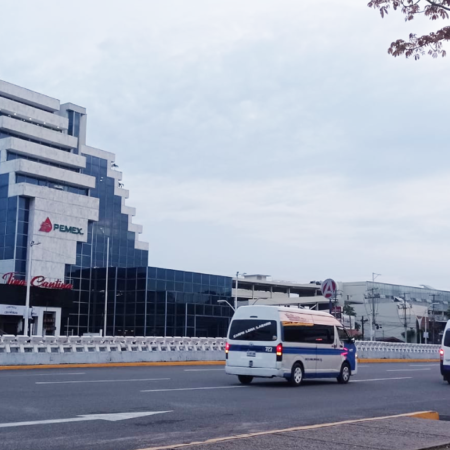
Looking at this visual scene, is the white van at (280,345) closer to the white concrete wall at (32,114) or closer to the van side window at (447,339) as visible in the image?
the van side window at (447,339)

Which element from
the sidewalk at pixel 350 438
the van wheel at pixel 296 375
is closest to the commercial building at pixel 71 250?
the van wheel at pixel 296 375

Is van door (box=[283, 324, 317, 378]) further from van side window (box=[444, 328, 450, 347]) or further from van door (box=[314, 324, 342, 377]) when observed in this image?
van side window (box=[444, 328, 450, 347])

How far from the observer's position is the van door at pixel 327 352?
69.7 ft

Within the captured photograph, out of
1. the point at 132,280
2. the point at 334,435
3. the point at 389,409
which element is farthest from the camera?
the point at 132,280

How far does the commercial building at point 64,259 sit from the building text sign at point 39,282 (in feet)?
0.27

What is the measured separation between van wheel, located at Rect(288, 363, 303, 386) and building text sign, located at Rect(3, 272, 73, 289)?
43807mm

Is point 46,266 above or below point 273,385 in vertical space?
above

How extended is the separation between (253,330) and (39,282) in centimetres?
4499

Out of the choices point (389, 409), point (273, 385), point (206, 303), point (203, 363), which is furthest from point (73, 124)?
point (389, 409)

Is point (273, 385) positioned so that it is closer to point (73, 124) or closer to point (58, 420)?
point (58, 420)

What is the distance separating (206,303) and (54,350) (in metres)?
43.4

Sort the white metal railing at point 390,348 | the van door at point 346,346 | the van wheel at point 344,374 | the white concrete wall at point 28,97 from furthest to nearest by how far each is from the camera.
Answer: the white concrete wall at point 28,97
the white metal railing at point 390,348
the van door at point 346,346
the van wheel at point 344,374

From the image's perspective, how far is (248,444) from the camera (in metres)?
8.66

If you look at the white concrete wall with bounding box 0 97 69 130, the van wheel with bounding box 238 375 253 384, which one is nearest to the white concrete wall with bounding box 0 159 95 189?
the white concrete wall with bounding box 0 97 69 130
